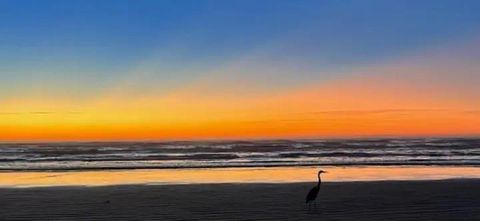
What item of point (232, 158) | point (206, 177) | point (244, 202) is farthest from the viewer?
point (232, 158)

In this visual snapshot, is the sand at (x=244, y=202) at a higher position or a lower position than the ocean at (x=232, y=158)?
lower

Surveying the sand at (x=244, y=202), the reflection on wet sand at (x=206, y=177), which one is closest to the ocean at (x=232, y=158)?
the reflection on wet sand at (x=206, y=177)

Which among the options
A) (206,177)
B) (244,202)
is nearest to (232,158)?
(206,177)

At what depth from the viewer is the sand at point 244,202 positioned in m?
11.6

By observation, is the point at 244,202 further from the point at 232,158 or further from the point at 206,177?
the point at 232,158

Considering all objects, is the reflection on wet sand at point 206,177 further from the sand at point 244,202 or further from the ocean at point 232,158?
the ocean at point 232,158

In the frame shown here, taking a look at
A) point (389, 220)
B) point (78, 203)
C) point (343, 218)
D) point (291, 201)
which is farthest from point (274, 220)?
point (78, 203)

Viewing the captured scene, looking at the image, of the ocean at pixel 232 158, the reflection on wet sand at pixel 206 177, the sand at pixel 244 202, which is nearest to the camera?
the sand at pixel 244 202

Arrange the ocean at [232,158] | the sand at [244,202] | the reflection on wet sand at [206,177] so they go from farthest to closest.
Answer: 1. the ocean at [232,158]
2. the reflection on wet sand at [206,177]
3. the sand at [244,202]

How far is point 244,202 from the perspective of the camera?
13.7 meters

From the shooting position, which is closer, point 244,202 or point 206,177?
point 244,202

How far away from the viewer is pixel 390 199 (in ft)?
45.8

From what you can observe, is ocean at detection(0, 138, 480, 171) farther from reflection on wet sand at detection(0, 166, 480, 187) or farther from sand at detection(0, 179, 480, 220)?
sand at detection(0, 179, 480, 220)

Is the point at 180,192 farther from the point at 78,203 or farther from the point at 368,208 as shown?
the point at 368,208
